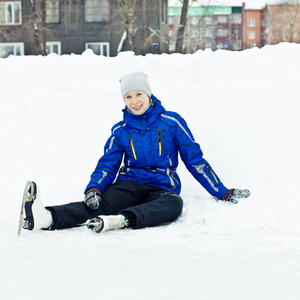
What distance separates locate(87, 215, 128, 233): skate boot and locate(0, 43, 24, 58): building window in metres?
19.6

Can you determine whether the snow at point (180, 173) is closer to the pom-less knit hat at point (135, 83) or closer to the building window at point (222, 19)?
the pom-less knit hat at point (135, 83)

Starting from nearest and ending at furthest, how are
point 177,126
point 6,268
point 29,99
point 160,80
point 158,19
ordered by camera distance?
point 6,268 < point 177,126 < point 29,99 < point 160,80 < point 158,19

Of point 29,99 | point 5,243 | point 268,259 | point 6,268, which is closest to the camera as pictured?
point 6,268

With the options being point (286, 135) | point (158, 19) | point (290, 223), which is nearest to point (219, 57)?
point (286, 135)

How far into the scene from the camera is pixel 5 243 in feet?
10.7

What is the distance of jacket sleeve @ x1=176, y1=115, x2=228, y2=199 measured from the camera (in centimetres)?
411

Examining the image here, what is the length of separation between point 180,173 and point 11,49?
18.7 m

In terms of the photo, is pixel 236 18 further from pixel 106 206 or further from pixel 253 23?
pixel 106 206

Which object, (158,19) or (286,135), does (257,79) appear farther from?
(158,19)

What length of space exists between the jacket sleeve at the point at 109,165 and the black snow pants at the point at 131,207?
7cm

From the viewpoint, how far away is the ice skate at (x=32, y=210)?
3.35 meters

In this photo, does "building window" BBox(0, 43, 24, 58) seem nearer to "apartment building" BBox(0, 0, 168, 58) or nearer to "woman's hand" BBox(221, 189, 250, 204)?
"apartment building" BBox(0, 0, 168, 58)

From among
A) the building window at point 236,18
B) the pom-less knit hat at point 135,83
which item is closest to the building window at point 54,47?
the pom-less knit hat at point 135,83

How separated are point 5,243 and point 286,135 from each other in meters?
3.06
